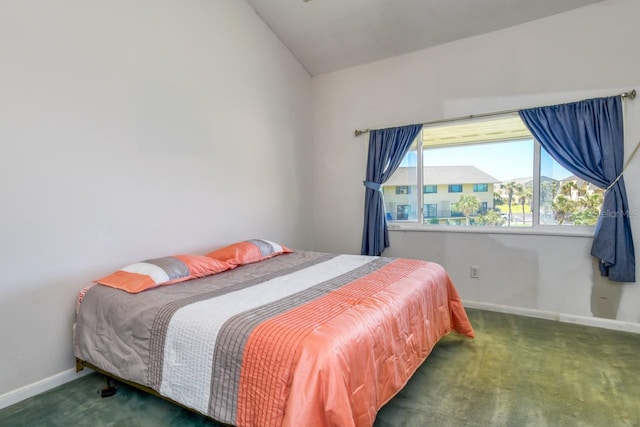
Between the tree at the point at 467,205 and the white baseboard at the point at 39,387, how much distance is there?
139 inches

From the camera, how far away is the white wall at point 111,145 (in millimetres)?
1939

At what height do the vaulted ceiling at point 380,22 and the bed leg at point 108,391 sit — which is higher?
the vaulted ceiling at point 380,22

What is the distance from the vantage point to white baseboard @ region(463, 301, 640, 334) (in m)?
2.82

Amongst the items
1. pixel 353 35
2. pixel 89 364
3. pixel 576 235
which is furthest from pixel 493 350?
pixel 353 35

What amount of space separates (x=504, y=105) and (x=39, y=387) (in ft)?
13.9

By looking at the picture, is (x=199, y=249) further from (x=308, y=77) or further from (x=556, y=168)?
(x=556, y=168)

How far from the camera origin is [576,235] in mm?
2969

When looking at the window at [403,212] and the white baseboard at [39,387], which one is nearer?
the white baseboard at [39,387]

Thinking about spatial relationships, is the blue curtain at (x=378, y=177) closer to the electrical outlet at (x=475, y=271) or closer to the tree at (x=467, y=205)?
the tree at (x=467, y=205)

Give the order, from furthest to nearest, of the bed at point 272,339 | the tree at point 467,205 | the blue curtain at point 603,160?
the tree at point 467,205 → the blue curtain at point 603,160 → the bed at point 272,339

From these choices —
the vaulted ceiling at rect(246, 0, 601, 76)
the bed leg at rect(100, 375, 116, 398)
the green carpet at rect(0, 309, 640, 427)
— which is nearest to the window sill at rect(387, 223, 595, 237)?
the green carpet at rect(0, 309, 640, 427)

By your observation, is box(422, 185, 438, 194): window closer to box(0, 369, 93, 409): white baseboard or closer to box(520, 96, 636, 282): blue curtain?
box(520, 96, 636, 282): blue curtain

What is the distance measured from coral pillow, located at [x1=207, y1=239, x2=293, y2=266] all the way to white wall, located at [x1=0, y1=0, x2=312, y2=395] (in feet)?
1.09

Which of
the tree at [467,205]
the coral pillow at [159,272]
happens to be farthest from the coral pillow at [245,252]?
the tree at [467,205]
